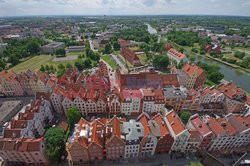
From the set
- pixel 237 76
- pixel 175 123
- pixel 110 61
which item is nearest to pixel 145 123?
pixel 175 123

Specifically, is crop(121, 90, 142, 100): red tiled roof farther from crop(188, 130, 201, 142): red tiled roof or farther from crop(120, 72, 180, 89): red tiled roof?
crop(188, 130, 201, 142): red tiled roof

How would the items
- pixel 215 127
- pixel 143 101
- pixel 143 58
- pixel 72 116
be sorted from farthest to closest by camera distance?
pixel 143 58 < pixel 143 101 < pixel 72 116 < pixel 215 127

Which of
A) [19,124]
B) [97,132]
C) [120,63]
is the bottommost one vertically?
[120,63]

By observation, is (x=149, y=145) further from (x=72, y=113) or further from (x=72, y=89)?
(x=72, y=89)

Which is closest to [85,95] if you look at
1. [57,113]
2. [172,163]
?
[57,113]

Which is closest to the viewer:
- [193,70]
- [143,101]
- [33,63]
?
[143,101]

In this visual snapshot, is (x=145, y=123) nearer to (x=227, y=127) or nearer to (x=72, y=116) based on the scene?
(x=227, y=127)
